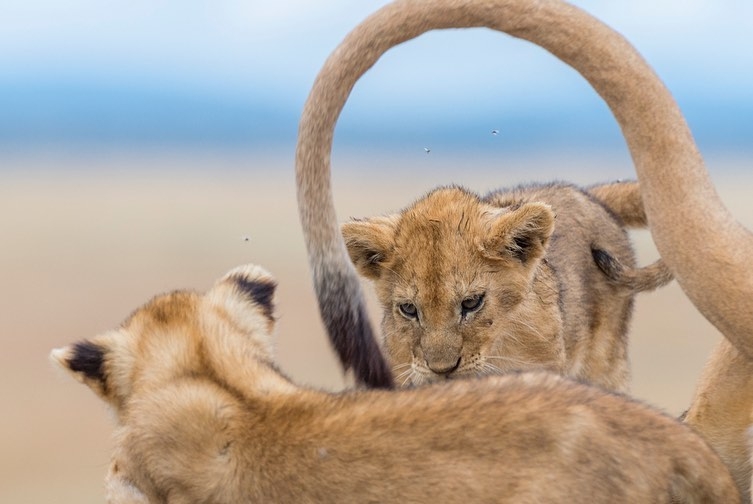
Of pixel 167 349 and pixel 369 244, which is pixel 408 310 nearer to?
pixel 369 244

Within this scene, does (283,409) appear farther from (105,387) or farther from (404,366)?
(404,366)

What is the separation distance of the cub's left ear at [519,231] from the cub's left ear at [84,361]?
4.99 feet

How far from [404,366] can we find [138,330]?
119 cm

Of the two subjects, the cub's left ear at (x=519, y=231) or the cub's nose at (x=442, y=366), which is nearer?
the cub's nose at (x=442, y=366)

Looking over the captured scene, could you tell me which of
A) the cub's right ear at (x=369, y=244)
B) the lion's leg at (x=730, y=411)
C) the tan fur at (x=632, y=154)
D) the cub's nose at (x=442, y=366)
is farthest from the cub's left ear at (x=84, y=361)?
the lion's leg at (x=730, y=411)

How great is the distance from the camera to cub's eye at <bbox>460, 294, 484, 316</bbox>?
5.37 metres

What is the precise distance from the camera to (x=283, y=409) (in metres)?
4.32

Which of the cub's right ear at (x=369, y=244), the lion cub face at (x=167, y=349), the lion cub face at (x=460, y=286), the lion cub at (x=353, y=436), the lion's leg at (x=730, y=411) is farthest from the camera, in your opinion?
the cub's right ear at (x=369, y=244)

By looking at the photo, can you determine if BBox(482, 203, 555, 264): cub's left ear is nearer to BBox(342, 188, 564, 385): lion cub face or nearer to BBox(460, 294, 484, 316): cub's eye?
BBox(342, 188, 564, 385): lion cub face

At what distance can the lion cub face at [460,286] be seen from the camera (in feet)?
17.4

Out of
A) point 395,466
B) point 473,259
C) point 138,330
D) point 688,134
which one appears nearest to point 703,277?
point 688,134

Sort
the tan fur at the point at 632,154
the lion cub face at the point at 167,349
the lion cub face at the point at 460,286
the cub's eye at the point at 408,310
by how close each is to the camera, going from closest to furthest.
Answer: the lion cub face at the point at 167,349 → the tan fur at the point at 632,154 → the lion cub face at the point at 460,286 → the cub's eye at the point at 408,310

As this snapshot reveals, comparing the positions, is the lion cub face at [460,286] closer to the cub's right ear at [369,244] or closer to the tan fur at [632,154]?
the cub's right ear at [369,244]

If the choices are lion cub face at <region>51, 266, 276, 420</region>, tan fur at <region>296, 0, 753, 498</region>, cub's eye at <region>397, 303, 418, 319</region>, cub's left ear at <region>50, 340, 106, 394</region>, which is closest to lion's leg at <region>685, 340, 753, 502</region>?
tan fur at <region>296, 0, 753, 498</region>
